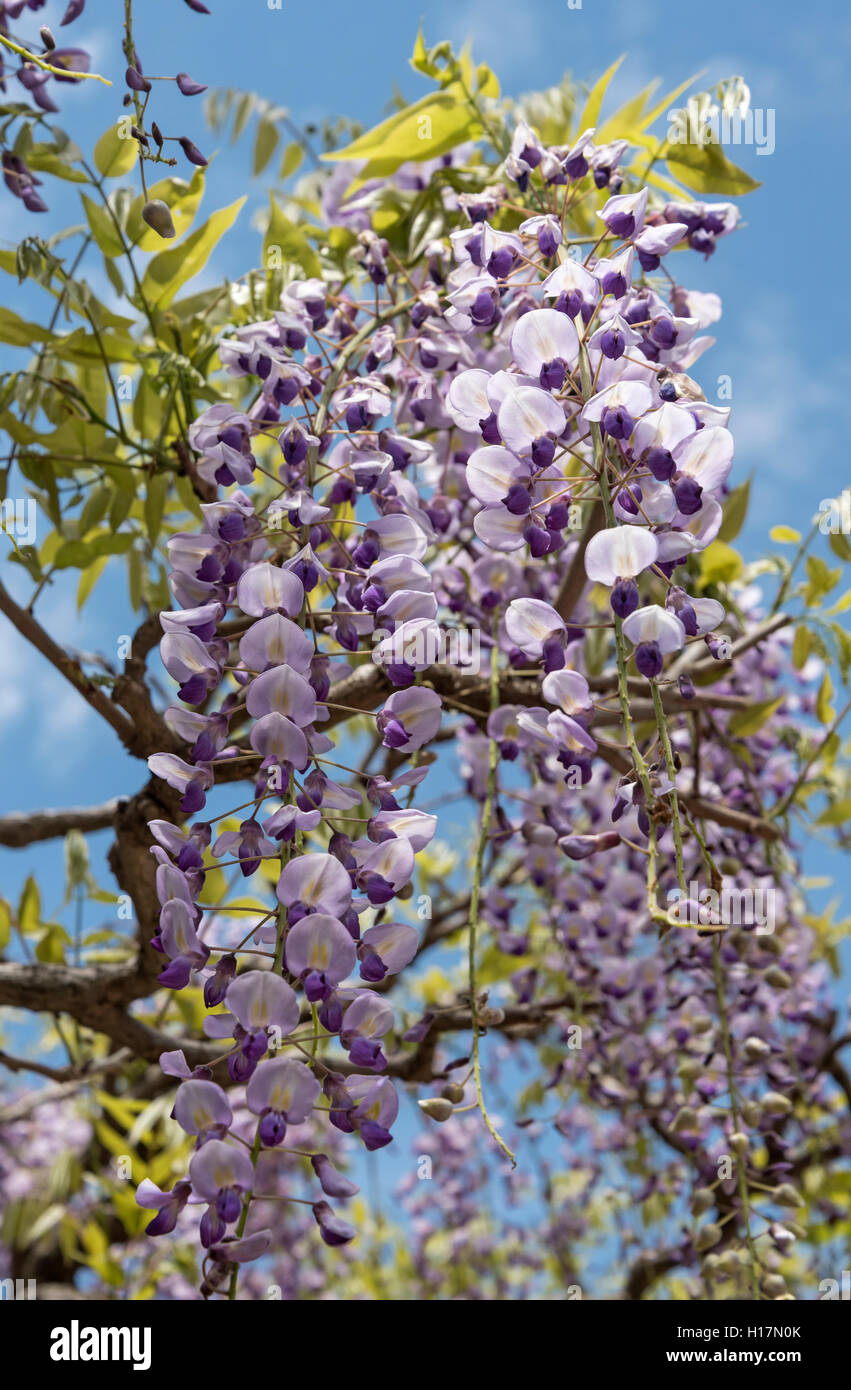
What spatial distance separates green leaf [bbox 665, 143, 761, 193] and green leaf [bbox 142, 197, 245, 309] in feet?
1.87

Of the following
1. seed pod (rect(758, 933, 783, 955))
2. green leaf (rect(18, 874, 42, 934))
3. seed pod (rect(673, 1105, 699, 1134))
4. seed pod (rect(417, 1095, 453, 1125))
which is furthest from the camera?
green leaf (rect(18, 874, 42, 934))

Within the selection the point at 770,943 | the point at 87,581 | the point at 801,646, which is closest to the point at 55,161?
the point at 87,581

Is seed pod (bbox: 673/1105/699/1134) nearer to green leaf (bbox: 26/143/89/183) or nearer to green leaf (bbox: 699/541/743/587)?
green leaf (bbox: 699/541/743/587)

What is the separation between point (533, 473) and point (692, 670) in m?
0.90

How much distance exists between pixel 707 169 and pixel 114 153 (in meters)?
0.76

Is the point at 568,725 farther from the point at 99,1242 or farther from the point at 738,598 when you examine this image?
the point at 99,1242

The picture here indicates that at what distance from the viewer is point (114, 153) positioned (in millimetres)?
1517


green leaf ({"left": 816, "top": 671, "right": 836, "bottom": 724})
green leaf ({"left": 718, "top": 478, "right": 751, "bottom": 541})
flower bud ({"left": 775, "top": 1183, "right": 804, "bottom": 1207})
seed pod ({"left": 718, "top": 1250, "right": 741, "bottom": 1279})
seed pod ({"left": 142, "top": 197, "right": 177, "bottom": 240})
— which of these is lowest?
seed pod ({"left": 718, "top": 1250, "right": 741, "bottom": 1279})

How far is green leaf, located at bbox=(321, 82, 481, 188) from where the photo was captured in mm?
1546

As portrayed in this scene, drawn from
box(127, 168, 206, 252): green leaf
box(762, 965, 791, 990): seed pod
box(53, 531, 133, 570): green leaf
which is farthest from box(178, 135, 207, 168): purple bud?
box(762, 965, 791, 990): seed pod

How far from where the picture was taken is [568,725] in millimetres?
1004

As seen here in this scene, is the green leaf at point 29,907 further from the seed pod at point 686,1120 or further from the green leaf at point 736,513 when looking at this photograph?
the green leaf at point 736,513
